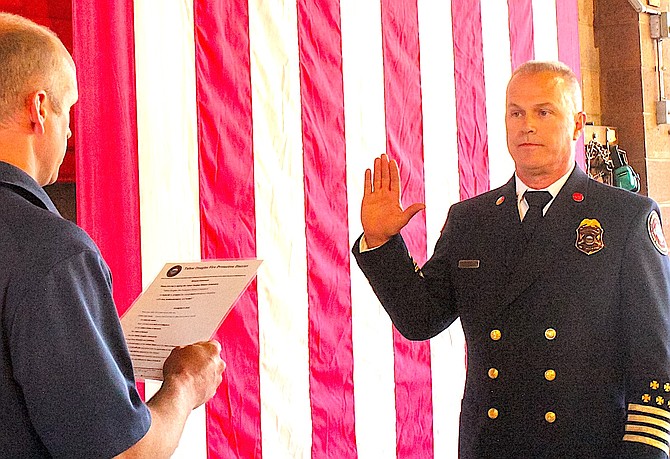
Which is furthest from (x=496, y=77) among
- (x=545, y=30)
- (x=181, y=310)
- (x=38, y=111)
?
(x=38, y=111)

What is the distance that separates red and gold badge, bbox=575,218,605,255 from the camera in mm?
1666

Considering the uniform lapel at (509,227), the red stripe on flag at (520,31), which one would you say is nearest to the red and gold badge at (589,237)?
the uniform lapel at (509,227)

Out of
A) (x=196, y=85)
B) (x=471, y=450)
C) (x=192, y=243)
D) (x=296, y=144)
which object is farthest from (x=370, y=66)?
(x=471, y=450)

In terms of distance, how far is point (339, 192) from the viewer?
2.39 m

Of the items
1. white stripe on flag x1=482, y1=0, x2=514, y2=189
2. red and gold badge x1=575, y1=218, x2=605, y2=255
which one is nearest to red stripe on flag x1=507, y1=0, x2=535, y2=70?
white stripe on flag x1=482, y1=0, x2=514, y2=189

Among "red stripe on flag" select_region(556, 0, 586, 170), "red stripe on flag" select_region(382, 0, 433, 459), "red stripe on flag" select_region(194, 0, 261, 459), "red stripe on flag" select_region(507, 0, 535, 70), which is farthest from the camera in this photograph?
"red stripe on flag" select_region(556, 0, 586, 170)

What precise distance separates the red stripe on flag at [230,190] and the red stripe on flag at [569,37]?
1.22 meters

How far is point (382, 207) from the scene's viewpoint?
1758 mm

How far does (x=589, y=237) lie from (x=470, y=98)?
1.11 m

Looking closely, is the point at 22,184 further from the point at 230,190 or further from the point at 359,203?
the point at 359,203

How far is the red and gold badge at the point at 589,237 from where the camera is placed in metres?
1.67

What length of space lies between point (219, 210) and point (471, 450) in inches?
32.8

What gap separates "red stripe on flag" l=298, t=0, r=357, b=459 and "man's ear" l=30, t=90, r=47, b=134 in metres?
1.23

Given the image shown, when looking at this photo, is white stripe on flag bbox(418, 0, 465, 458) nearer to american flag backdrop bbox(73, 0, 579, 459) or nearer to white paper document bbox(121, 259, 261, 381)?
american flag backdrop bbox(73, 0, 579, 459)
